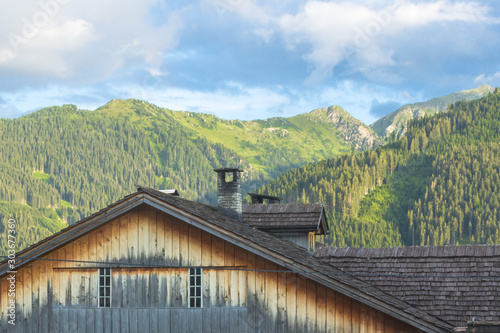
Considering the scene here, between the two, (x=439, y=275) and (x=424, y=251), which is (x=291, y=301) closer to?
(x=439, y=275)

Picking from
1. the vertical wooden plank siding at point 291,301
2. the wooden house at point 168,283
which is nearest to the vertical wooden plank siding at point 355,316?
the wooden house at point 168,283

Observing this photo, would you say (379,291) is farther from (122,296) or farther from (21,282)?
(21,282)

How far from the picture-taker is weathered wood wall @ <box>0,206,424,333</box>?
55.3 feet

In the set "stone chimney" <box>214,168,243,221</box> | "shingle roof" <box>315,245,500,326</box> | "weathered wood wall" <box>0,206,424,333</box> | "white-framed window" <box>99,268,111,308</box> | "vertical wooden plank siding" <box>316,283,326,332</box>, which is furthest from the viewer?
"stone chimney" <box>214,168,243,221</box>

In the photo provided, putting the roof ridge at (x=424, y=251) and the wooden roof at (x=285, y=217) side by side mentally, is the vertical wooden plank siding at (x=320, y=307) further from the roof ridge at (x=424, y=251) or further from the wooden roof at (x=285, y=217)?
the wooden roof at (x=285, y=217)

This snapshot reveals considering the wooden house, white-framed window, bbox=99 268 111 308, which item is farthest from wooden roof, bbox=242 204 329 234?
white-framed window, bbox=99 268 111 308

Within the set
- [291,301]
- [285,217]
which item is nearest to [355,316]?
[291,301]

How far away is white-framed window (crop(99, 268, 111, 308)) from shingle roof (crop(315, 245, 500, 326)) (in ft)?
24.6

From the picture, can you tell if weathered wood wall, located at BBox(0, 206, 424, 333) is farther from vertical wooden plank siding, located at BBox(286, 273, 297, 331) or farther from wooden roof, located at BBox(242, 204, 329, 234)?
wooden roof, located at BBox(242, 204, 329, 234)

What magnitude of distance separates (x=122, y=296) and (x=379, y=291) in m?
7.31

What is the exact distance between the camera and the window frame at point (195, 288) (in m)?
17.3

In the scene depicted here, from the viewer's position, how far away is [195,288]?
17.4 metres

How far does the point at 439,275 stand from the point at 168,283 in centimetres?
817

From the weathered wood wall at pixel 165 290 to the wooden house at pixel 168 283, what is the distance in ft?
0.09
